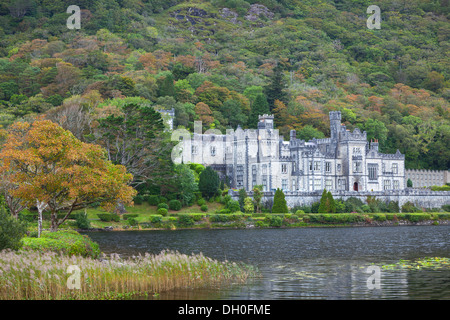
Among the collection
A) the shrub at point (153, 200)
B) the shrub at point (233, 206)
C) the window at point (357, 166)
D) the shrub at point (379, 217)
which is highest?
the window at point (357, 166)

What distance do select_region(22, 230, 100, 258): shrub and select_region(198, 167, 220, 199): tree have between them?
4856cm

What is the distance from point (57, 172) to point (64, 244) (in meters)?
8.09

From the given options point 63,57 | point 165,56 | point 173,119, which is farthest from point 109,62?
point 173,119

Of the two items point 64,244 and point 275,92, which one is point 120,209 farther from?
point 275,92

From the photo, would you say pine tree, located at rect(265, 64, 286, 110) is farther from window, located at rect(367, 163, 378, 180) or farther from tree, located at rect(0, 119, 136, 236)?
tree, located at rect(0, 119, 136, 236)

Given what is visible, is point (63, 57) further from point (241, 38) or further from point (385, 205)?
point (385, 205)

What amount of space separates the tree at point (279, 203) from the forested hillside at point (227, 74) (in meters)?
24.0

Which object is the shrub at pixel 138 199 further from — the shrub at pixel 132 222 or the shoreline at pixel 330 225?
the shoreline at pixel 330 225

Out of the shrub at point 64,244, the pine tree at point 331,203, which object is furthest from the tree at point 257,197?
the shrub at point 64,244

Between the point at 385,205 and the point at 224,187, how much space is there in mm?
22728

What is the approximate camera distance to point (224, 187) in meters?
91.8

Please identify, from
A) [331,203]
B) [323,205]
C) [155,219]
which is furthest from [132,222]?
[331,203]

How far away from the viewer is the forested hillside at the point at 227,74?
112125 mm

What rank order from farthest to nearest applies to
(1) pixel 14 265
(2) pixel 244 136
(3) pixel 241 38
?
(3) pixel 241 38
(2) pixel 244 136
(1) pixel 14 265
